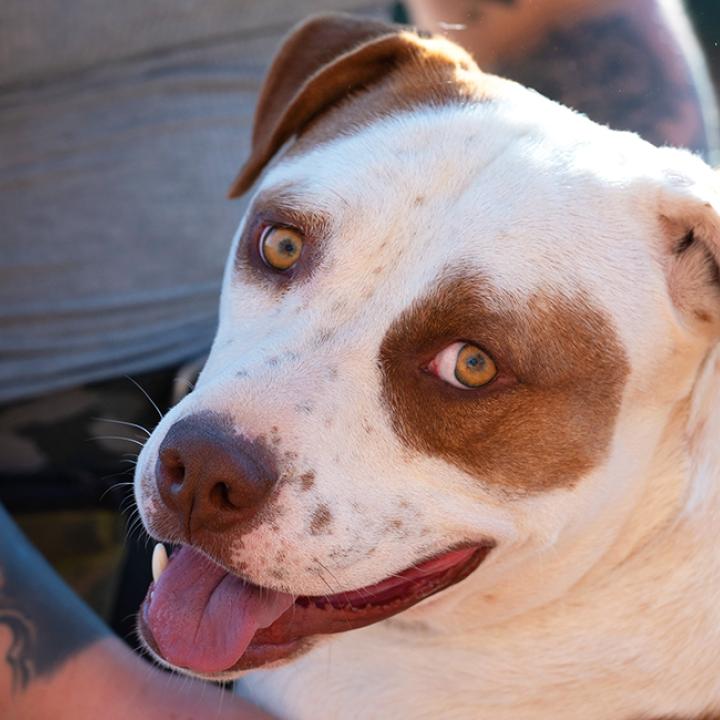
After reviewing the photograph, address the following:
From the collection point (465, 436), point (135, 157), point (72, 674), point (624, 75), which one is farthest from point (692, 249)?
point (135, 157)

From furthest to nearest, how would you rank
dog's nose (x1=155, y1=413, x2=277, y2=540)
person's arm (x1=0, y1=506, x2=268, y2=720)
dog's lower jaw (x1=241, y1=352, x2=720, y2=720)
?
1. person's arm (x1=0, y1=506, x2=268, y2=720)
2. dog's lower jaw (x1=241, y1=352, x2=720, y2=720)
3. dog's nose (x1=155, y1=413, x2=277, y2=540)

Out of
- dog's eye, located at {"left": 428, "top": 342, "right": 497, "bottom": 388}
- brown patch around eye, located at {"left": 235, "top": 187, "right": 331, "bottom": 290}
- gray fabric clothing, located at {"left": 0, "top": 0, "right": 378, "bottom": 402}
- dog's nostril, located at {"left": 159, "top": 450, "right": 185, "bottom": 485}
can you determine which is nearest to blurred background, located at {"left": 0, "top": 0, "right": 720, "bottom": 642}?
gray fabric clothing, located at {"left": 0, "top": 0, "right": 378, "bottom": 402}

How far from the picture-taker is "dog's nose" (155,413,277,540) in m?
1.98

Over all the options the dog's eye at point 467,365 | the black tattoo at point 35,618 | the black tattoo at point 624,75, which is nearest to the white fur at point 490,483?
the dog's eye at point 467,365

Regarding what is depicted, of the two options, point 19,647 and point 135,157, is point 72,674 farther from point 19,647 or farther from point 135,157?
point 135,157

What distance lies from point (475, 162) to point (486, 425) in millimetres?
550

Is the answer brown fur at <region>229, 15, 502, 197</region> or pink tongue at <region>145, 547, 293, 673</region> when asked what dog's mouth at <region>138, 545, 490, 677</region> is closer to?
pink tongue at <region>145, 547, 293, 673</region>

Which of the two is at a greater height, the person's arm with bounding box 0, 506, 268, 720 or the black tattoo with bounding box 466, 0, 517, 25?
the black tattoo with bounding box 466, 0, 517, 25

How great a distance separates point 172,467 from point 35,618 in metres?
0.83

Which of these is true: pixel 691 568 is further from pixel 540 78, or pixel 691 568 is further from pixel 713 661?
pixel 540 78

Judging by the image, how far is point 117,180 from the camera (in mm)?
3551

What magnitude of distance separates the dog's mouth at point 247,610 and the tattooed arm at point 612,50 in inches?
69.8

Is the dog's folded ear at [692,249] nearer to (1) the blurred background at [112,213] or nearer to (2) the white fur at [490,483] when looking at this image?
(2) the white fur at [490,483]

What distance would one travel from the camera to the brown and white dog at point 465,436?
6.75 feet
